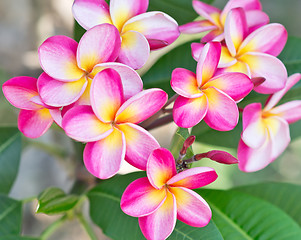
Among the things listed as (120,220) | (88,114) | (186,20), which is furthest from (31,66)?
(88,114)

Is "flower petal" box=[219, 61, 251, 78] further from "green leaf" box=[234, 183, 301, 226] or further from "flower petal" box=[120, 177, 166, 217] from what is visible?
"green leaf" box=[234, 183, 301, 226]

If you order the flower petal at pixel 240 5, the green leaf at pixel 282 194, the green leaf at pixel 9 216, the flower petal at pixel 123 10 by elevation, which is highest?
the flower petal at pixel 123 10

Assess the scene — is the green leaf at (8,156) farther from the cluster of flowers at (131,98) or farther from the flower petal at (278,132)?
the flower petal at (278,132)

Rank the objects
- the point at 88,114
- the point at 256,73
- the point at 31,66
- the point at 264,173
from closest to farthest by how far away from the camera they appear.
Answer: the point at 88,114 → the point at 256,73 → the point at 31,66 → the point at 264,173

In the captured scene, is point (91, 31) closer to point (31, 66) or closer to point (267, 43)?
point (267, 43)

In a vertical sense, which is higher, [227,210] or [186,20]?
[186,20]

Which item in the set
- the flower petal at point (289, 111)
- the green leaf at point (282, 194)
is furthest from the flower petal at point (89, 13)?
the green leaf at point (282, 194)
